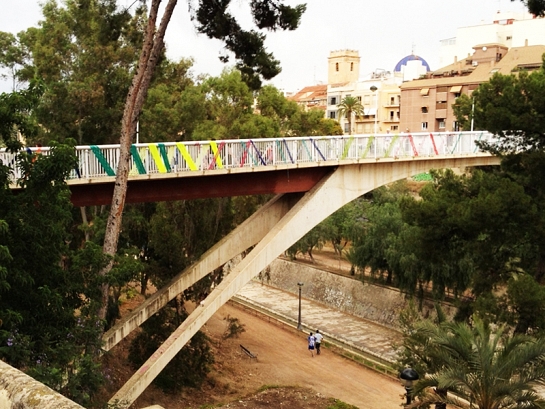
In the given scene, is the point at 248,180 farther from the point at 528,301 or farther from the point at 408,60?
the point at 408,60

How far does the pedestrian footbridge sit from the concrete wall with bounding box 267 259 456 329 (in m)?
8.09

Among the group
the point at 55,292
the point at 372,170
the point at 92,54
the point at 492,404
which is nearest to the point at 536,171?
the point at 372,170

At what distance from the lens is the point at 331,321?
96.5 feet

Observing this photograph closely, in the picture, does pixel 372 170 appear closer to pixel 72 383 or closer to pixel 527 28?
pixel 72 383

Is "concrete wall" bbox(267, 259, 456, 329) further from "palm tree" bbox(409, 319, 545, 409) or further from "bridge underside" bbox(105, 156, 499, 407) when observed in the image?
"palm tree" bbox(409, 319, 545, 409)

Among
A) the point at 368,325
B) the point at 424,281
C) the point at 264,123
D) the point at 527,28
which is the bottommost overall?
the point at 368,325

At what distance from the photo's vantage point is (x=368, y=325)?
2869cm

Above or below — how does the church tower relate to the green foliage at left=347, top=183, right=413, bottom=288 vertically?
above

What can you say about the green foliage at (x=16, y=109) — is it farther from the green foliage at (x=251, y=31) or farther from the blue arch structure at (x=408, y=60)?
the blue arch structure at (x=408, y=60)

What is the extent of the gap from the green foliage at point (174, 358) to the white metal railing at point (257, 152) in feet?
20.3

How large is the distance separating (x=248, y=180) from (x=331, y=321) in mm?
13636

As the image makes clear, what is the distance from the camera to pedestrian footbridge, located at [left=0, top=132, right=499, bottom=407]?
15172mm

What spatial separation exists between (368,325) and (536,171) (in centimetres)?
1379

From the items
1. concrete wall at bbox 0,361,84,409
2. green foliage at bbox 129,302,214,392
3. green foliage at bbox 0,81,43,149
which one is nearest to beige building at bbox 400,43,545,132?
green foliage at bbox 129,302,214,392
